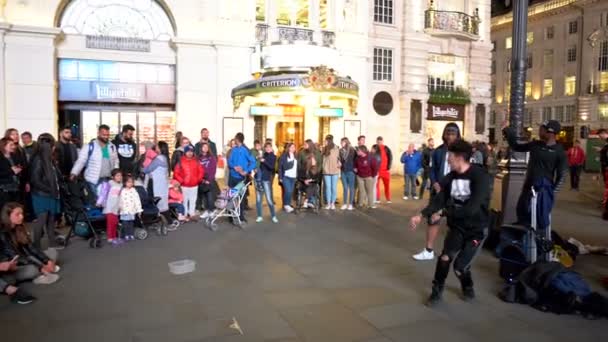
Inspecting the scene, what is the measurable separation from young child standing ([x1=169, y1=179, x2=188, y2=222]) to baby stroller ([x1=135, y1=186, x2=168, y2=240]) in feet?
3.19

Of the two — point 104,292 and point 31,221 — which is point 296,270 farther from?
point 31,221

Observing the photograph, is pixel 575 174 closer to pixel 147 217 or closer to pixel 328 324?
pixel 147 217

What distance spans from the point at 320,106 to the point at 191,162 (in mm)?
12319

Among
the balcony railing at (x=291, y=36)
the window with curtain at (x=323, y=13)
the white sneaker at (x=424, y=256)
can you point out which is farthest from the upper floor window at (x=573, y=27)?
the white sneaker at (x=424, y=256)

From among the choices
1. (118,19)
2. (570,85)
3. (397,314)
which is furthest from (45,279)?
(570,85)

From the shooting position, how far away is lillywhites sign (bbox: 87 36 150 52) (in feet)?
60.4

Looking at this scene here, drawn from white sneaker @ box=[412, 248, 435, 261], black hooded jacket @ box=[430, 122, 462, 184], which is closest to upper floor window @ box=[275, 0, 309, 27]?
black hooded jacket @ box=[430, 122, 462, 184]

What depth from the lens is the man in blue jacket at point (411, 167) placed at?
15.1 meters

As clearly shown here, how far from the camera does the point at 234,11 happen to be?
19953mm

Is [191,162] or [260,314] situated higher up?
[191,162]

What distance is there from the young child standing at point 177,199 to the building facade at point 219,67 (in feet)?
27.3

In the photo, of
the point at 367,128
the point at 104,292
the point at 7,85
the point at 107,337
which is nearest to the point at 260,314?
the point at 107,337

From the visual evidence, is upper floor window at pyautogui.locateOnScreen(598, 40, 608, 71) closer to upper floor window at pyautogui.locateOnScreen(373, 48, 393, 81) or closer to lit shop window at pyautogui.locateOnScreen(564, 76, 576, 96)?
lit shop window at pyautogui.locateOnScreen(564, 76, 576, 96)

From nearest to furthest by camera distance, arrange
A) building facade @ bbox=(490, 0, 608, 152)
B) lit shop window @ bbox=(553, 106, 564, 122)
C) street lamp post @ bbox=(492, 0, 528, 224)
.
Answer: street lamp post @ bbox=(492, 0, 528, 224) → building facade @ bbox=(490, 0, 608, 152) → lit shop window @ bbox=(553, 106, 564, 122)
